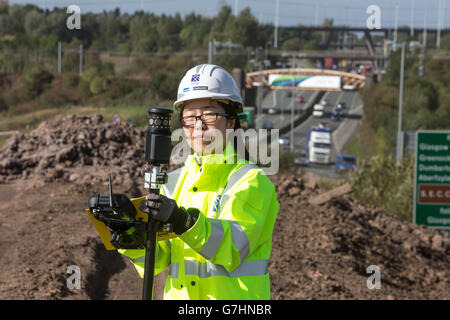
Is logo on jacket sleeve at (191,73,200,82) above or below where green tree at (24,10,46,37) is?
below

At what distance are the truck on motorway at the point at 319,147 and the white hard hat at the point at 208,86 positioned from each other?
1969 inches

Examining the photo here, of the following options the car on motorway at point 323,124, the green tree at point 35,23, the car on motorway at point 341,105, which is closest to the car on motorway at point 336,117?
the car on motorway at point 323,124

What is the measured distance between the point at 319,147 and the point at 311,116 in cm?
1638

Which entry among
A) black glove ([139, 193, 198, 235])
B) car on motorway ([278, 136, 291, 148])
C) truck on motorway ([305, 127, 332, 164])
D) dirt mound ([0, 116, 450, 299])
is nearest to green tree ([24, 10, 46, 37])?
car on motorway ([278, 136, 291, 148])

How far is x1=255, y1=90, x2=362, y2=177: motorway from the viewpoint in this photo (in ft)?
198

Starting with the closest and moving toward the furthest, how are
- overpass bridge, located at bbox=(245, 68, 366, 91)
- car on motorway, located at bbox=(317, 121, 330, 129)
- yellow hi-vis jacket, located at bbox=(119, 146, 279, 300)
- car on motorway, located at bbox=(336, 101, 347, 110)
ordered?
1. yellow hi-vis jacket, located at bbox=(119, 146, 279, 300)
2. car on motorway, located at bbox=(317, 121, 330, 129)
3. overpass bridge, located at bbox=(245, 68, 366, 91)
4. car on motorway, located at bbox=(336, 101, 347, 110)

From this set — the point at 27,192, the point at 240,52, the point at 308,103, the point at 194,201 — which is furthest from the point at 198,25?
the point at 194,201

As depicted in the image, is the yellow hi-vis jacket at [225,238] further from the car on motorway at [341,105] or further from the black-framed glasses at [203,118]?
the car on motorway at [341,105]

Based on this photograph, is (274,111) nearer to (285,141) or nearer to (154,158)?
(285,141)

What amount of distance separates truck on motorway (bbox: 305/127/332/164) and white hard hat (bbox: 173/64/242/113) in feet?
164

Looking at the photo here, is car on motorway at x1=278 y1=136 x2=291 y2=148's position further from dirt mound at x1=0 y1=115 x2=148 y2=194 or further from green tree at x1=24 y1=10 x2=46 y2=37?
dirt mound at x1=0 y1=115 x2=148 y2=194

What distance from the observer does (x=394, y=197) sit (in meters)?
19.5

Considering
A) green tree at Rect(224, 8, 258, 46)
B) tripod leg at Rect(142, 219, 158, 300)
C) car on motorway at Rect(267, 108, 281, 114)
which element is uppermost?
green tree at Rect(224, 8, 258, 46)

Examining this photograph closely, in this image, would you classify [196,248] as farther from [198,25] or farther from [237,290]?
[198,25]
